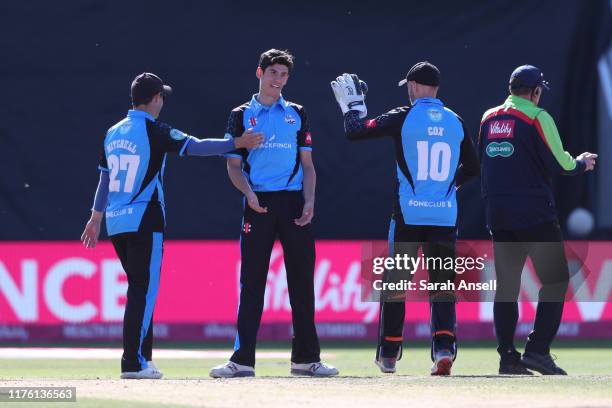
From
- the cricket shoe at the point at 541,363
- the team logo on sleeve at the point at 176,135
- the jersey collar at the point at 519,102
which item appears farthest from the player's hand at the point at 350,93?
the cricket shoe at the point at 541,363

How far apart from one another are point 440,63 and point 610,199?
7.54ft

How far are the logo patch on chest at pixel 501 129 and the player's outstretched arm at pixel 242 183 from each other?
1.53 meters

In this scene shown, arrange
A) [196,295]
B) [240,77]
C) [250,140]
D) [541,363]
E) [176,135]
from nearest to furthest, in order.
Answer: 1. [250,140]
2. [176,135]
3. [541,363]
4. [196,295]
5. [240,77]

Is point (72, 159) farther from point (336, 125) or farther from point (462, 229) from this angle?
point (462, 229)

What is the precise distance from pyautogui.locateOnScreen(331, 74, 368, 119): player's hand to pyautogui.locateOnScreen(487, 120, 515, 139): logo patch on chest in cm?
79

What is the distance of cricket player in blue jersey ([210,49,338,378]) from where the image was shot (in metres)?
8.20

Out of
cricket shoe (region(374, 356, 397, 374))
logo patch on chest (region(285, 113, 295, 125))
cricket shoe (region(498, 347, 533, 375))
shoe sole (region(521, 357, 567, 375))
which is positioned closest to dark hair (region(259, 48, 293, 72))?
logo patch on chest (region(285, 113, 295, 125))

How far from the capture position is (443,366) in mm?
8297

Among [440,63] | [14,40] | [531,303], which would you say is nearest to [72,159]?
[14,40]

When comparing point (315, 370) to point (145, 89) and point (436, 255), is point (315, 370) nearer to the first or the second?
point (436, 255)

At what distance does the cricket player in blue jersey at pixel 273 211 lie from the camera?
26.9 ft

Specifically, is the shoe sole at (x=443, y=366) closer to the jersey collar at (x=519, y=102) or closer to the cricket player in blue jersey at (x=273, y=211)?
the cricket player in blue jersey at (x=273, y=211)

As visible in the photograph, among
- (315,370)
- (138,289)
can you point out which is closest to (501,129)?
(315,370)

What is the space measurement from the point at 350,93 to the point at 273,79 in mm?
536
